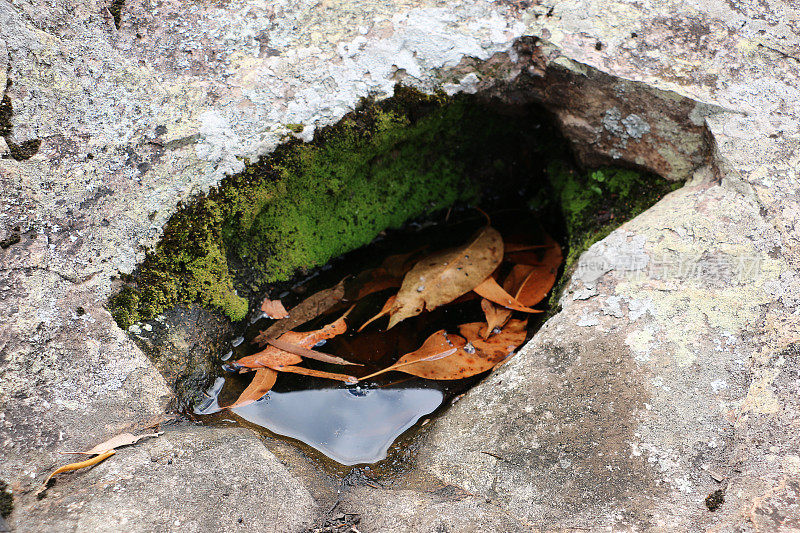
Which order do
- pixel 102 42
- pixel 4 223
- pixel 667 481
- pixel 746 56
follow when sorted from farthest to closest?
pixel 746 56, pixel 102 42, pixel 4 223, pixel 667 481

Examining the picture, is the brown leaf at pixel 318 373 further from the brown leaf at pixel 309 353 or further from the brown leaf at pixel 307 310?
the brown leaf at pixel 307 310

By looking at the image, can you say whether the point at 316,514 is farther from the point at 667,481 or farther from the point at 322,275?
the point at 322,275

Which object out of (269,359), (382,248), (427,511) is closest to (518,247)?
(382,248)

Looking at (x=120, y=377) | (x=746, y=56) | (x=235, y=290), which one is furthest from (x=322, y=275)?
(x=746, y=56)

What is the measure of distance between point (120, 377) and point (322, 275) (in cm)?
94

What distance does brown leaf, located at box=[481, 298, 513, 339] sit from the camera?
7.28ft

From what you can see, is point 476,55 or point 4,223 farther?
point 476,55

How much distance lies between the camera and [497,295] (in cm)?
231

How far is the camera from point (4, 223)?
176cm

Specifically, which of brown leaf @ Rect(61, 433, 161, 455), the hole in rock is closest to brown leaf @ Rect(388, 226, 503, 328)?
the hole in rock

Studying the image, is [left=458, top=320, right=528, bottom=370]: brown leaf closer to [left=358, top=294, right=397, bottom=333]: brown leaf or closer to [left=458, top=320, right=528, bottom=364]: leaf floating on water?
[left=458, top=320, right=528, bottom=364]: leaf floating on water

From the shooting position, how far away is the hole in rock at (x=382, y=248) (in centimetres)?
202

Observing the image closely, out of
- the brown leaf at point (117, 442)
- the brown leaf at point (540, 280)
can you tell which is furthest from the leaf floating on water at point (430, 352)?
the brown leaf at point (117, 442)

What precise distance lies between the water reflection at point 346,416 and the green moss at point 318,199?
42 cm
